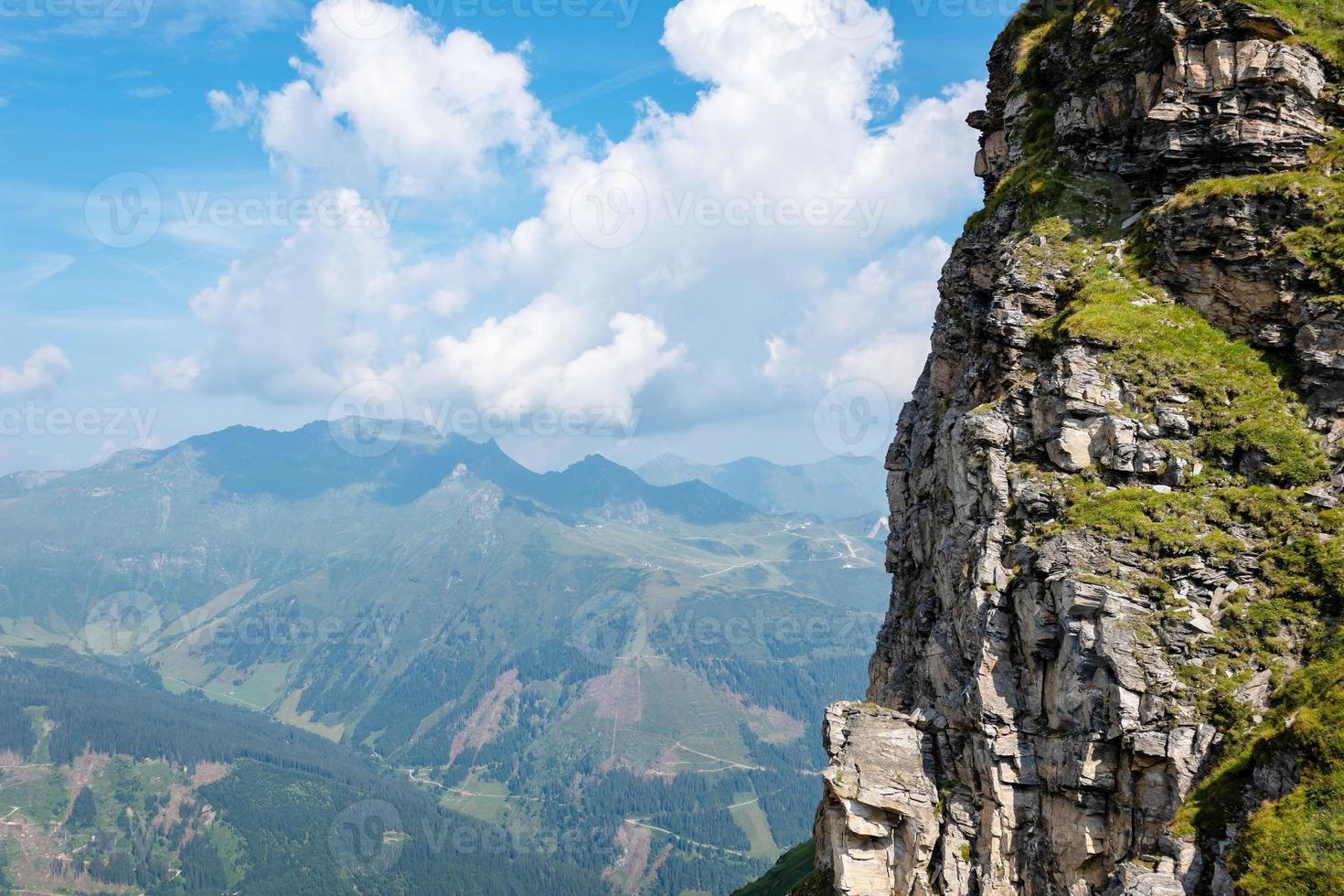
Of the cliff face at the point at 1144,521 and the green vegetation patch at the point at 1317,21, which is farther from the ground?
the green vegetation patch at the point at 1317,21

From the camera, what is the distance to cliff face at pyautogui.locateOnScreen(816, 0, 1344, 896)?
3378 cm

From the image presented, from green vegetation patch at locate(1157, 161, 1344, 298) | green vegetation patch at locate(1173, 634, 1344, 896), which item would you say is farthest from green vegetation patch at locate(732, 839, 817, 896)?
green vegetation patch at locate(1157, 161, 1344, 298)

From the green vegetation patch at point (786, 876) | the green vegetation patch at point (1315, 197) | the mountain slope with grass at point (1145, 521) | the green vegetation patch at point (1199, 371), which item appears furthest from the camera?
the green vegetation patch at point (786, 876)

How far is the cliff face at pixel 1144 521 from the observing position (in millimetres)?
33781

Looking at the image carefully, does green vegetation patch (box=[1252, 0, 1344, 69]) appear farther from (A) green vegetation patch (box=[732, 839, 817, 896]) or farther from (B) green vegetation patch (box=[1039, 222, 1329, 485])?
(A) green vegetation patch (box=[732, 839, 817, 896])

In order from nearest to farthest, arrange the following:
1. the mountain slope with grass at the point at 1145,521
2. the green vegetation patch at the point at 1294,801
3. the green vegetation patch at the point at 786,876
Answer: the green vegetation patch at the point at 1294,801
the mountain slope with grass at the point at 1145,521
the green vegetation patch at the point at 786,876

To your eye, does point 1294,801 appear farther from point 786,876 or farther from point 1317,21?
point 786,876

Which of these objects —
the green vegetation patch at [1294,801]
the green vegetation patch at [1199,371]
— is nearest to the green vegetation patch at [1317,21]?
the green vegetation patch at [1199,371]

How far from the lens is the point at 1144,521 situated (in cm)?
3856

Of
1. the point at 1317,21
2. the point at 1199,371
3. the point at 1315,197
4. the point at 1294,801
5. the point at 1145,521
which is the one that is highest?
the point at 1317,21

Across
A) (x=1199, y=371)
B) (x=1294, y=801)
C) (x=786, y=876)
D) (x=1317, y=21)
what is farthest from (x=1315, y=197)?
(x=786, y=876)

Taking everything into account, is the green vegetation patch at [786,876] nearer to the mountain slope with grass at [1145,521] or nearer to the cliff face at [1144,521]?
the mountain slope with grass at [1145,521]

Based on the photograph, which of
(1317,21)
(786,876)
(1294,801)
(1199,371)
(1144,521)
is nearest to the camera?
(1294,801)

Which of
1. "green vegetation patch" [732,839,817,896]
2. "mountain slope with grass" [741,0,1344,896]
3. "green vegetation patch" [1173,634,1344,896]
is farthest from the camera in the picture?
"green vegetation patch" [732,839,817,896]
